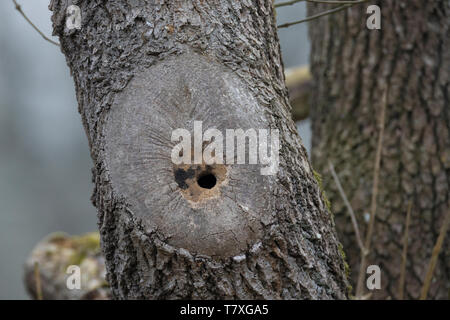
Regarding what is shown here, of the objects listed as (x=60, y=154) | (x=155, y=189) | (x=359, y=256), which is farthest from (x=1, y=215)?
(x=155, y=189)

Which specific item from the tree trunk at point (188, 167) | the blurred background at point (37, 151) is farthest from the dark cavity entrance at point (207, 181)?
the blurred background at point (37, 151)

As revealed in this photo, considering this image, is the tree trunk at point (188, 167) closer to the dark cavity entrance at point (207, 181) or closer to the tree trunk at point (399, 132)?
the dark cavity entrance at point (207, 181)

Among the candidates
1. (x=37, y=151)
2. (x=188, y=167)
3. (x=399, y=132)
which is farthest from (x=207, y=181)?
(x=37, y=151)

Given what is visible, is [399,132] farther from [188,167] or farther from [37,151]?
[37,151]

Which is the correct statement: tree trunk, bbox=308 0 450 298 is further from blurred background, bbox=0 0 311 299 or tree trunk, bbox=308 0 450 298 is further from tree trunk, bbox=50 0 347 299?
blurred background, bbox=0 0 311 299

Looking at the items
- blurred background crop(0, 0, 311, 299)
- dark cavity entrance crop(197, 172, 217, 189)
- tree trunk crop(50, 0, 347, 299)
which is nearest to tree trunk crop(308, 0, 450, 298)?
tree trunk crop(50, 0, 347, 299)

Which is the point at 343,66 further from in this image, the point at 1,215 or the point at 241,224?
the point at 1,215
